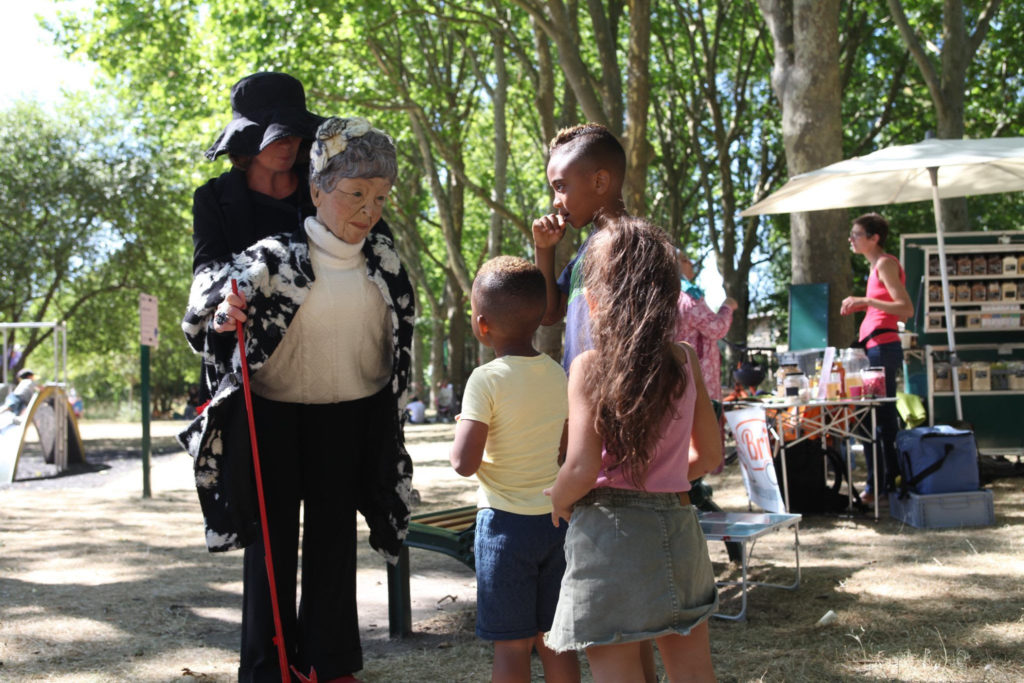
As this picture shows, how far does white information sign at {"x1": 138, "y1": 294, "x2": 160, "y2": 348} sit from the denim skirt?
28.1 feet

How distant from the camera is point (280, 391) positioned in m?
3.45

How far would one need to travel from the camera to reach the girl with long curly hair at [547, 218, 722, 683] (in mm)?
2396

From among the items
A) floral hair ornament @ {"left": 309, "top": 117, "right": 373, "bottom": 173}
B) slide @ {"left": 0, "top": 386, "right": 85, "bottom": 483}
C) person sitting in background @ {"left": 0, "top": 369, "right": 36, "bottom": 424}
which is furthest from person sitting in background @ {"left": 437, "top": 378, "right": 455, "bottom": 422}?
floral hair ornament @ {"left": 309, "top": 117, "right": 373, "bottom": 173}

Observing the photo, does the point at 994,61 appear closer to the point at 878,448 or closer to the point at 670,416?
the point at 878,448

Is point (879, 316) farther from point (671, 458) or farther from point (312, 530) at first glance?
point (671, 458)

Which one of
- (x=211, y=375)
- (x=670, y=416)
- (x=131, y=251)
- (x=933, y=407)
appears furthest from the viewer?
(x=131, y=251)

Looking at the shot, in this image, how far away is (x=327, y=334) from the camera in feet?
11.3

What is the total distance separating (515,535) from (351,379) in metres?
0.90

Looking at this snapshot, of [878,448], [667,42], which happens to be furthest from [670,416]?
[667,42]

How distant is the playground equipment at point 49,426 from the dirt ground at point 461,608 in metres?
4.52

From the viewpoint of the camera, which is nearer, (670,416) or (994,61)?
(670,416)

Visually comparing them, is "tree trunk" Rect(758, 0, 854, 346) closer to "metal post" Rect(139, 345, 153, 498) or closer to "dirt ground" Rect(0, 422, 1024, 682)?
"dirt ground" Rect(0, 422, 1024, 682)

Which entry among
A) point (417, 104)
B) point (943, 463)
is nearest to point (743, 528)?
point (943, 463)

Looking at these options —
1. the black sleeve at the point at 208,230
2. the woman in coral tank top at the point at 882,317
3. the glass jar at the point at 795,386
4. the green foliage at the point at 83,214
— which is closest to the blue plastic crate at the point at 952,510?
the woman in coral tank top at the point at 882,317
